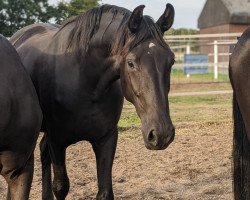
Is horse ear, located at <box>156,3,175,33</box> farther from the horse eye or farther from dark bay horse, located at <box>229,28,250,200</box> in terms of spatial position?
dark bay horse, located at <box>229,28,250,200</box>

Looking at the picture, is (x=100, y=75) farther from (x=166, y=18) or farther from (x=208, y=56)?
(x=208, y=56)

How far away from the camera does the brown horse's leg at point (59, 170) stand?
345 cm

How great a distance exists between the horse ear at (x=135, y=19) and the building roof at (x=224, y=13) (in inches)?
1155

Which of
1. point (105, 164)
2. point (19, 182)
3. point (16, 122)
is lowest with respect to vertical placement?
point (105, 164)

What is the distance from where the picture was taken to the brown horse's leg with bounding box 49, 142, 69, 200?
3446 millimetres

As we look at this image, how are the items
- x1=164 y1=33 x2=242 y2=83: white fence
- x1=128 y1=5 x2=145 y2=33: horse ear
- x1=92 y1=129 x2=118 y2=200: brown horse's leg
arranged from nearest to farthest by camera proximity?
x1=128 y1=5 x2=145 y2=33: horse ear, x1=92 y1=129 x2=118 y2=200: brown horse's leg, x1=164 y1=33 x2=242 y2=83: white fence

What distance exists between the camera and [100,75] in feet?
9.99

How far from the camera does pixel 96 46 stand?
3020 millimetres

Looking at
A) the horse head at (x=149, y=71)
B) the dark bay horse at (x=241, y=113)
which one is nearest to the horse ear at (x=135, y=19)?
the horse head at (x=149, y=71)

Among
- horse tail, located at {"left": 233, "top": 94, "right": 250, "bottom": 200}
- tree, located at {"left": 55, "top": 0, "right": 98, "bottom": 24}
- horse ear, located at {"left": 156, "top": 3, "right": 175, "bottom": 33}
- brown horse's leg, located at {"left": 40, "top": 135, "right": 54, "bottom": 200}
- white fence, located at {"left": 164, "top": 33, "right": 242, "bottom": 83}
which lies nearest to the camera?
horse ear, located at {"left": 156, "top": 3, "right": 175, "bottom": 33}

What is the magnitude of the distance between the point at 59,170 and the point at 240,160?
1363mm

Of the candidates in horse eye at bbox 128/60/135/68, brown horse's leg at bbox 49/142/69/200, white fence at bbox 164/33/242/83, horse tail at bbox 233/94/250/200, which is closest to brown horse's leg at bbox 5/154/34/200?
horse eye at bbox 128/60/135/68

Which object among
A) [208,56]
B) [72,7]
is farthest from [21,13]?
[208,56]

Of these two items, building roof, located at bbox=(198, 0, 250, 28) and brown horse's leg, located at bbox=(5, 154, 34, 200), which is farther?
building roof, located at bbox=(198, 0, 250, 28)
